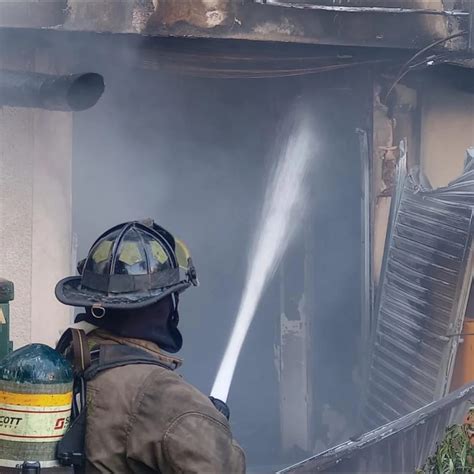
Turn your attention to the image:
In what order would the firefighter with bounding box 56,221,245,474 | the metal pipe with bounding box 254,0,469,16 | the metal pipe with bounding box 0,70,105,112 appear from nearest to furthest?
the firefighter with bounding box 56,221,245,474
the metal pipe with bounding box 0,70,105,112
the metal pipe with bounding box 254,0,469,16

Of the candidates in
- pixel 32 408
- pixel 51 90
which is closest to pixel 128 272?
pixel 32 408

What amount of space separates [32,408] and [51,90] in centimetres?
357

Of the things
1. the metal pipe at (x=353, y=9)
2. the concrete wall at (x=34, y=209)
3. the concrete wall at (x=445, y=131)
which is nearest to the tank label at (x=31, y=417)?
the concrete wall at (x=34, y=209)

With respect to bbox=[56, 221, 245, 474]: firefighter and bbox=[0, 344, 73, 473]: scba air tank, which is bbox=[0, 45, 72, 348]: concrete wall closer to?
bbox=[56, 221, 245, 474]: firefighter

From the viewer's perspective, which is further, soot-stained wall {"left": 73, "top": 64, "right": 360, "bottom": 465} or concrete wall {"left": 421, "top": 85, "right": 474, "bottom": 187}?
concrete wall {"left": 421, "top": 85, "right": 474, "bottom": 187}

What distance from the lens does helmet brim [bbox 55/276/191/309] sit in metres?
2.53

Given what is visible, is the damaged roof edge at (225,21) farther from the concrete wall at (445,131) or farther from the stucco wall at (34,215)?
the stucco wall at (34,215)

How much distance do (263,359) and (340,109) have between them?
250cm

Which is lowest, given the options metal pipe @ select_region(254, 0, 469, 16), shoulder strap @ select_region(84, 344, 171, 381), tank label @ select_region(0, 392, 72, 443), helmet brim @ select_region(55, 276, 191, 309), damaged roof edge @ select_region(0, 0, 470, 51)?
tank label @ select_region(0, 392, 72, 443)

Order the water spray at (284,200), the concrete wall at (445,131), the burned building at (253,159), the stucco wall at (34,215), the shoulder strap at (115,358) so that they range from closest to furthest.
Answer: the shoulder strap at (115,358) → the stucco wall at (34,215) → the burned building at (253,159) → the water spray at (284,200) → the concrete wall at (445,131)

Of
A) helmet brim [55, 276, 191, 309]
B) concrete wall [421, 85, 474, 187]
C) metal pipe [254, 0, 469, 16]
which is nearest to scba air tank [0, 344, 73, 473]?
helmet brim [55, 276, 191, 309]

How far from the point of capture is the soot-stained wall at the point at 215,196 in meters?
7.45

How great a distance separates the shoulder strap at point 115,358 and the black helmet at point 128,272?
5.1 inches

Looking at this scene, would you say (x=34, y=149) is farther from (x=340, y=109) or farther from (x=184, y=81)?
(x=340, y=109)
